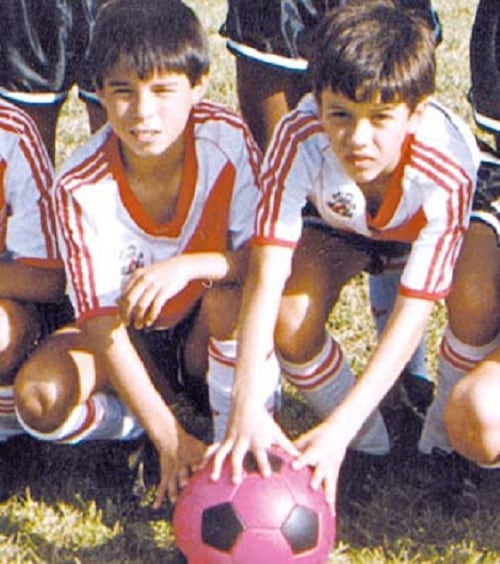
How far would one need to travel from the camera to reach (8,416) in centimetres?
361

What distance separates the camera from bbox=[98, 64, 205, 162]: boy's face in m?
3.32

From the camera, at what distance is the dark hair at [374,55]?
10.4 feet

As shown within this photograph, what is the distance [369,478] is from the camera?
11.8 feet

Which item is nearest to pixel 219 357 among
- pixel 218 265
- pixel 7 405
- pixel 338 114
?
pixel 218 265

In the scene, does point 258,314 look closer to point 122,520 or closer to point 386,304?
point 122,520

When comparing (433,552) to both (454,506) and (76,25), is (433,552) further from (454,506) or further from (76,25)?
(76,25)

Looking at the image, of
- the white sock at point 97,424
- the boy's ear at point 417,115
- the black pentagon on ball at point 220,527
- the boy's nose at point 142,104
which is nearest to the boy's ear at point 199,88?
the boy's nose at point 142,104

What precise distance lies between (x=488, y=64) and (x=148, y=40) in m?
0.88

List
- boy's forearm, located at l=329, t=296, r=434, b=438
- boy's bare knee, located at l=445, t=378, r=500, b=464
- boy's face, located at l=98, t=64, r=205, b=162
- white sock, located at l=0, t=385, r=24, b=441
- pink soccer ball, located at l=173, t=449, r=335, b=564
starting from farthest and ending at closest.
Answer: white sock, located at l=0, t=385, r=24, b=441
boy's face, located at l=98, t=64, r=205, b=162
boy's bare knee, located at l=445, t=378, r=500, b=464
boy's forearm, located at l=329, t=296, r=434, b=438
pink soccer ball, located at l=173, t=449, r=335, b=564

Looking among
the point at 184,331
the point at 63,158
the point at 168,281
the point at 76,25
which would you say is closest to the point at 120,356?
the point at 168,281

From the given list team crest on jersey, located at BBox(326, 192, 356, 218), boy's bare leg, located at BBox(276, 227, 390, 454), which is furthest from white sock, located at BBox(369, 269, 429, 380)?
team crest on jersey, located at BBox(326, 192, 356, 218)

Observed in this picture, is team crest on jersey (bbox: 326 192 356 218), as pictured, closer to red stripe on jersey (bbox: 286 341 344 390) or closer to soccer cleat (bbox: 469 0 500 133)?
red stripe on jersey (bbox: 286 341 344 390)

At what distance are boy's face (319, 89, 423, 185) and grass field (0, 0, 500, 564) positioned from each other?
0.84 m

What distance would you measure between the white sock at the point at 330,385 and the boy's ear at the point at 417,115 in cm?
58
